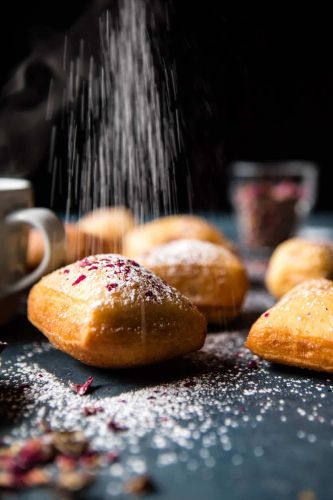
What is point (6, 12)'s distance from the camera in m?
2.00

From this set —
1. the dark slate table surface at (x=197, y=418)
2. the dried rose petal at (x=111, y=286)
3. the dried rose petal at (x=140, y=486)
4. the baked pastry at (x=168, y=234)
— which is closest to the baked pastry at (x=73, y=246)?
the baked pastry at (x=168, y=234)

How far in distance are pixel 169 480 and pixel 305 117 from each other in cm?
246

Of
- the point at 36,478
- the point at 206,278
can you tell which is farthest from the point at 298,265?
the point at 36,478

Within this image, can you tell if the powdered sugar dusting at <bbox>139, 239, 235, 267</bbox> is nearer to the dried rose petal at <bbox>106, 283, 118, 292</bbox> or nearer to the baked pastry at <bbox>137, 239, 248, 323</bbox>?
the baked pastry at <bbox>137, 239, 248, 323</bbox>

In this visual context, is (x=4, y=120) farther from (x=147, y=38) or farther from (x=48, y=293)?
(x=48, y=293)

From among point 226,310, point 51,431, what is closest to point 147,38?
point 226,310

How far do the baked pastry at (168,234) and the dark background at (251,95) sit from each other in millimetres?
434

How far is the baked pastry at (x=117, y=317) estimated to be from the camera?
73 centimetres

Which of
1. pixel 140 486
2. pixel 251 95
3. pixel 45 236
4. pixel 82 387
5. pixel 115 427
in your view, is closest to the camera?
pixel 140 486

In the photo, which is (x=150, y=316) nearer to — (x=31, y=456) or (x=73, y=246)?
(x=31, y=456)

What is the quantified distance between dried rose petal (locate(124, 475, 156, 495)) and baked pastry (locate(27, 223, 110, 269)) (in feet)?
2.25

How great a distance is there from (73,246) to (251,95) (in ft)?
5.23

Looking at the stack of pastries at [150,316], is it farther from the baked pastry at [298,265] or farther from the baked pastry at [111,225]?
the baked pastry at [111,225]

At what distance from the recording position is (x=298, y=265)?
1.12 metres
